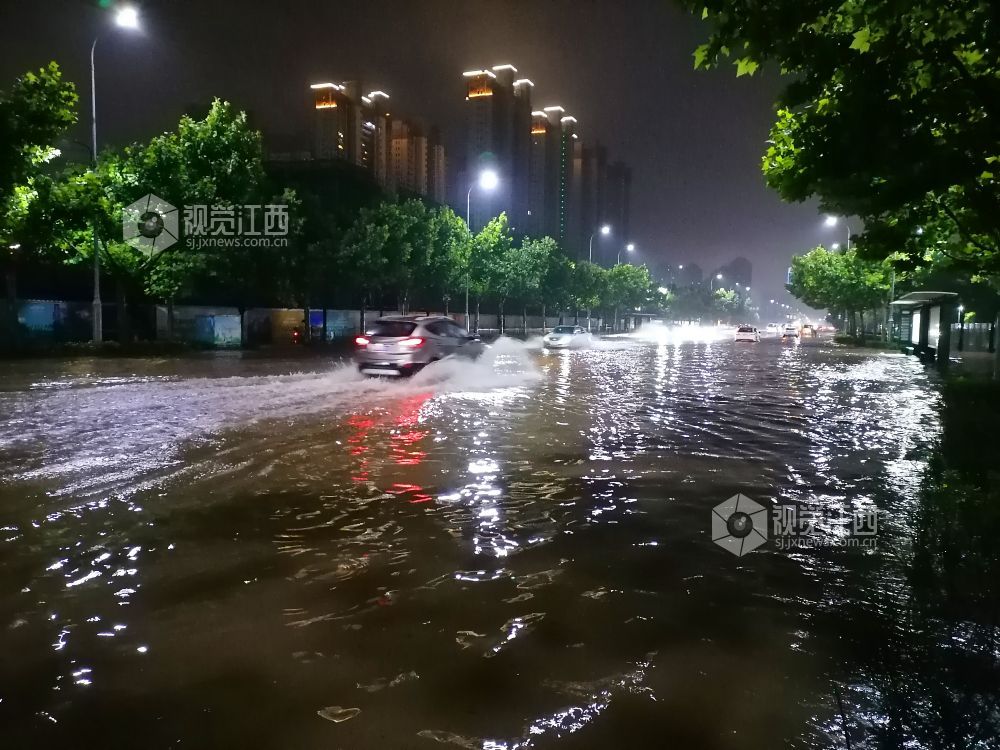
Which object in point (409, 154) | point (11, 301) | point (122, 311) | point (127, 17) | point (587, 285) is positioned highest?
point (409, 154)

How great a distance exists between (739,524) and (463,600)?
2.94m

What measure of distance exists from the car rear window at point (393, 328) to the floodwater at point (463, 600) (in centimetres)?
758

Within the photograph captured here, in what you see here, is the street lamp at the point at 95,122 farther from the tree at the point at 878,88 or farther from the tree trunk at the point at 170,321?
the tree at the point at 878,88

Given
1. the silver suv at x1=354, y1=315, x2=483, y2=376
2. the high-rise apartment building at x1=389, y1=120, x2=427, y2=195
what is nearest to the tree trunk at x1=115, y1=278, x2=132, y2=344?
the silver suv at x1=354, y1=315, x2=483, y2=376

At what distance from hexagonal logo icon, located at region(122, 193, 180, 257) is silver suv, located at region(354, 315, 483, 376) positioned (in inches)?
626

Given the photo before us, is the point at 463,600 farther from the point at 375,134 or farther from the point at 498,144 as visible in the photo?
the point at 375,134

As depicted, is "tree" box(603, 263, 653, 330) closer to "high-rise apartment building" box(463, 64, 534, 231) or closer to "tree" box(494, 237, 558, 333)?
"high-rise apartment building" box(463, 64, 534, 231)

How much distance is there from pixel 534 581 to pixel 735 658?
1.44 m

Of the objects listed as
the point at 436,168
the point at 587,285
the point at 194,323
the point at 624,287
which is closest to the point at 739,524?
the point at 194,323

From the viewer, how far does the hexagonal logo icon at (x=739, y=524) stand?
5.78 metres

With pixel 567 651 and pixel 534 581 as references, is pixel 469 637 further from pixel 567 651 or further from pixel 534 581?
pixel 534 581

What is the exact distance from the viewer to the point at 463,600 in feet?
14.7

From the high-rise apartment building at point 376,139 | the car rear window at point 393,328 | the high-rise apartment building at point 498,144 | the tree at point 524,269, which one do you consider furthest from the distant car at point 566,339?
the high-rise apartment building at point 376,139

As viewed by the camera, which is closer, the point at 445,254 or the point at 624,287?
the point at 445,254
